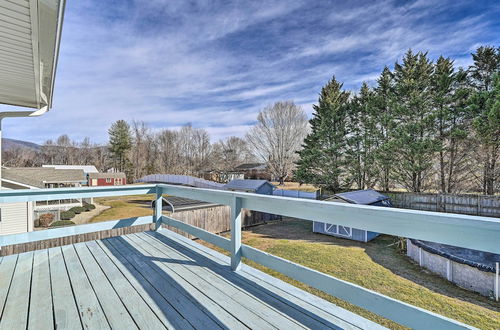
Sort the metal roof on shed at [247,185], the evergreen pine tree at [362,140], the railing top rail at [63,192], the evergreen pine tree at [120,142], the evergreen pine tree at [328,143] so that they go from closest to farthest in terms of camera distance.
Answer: the railing top rail at [63,192] → the metal roof on shed at [247,185] → the evergreen pine tree at [362,140] → the evergreen pine tree at [328,143] → the evergreen pine tree at [120,142]

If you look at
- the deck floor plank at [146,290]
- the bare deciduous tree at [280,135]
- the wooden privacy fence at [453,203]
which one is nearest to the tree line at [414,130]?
the wooden privacy fence at [453,203]

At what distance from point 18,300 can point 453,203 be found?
18615 mm

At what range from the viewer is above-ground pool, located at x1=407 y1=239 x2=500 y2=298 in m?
6.08

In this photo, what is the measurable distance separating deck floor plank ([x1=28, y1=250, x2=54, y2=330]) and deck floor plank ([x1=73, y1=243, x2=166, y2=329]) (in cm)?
42

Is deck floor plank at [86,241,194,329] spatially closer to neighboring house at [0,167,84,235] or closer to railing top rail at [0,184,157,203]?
railing top rail at [0,184,157,203]

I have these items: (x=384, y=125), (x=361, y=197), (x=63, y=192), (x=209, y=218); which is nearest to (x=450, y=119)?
(x=384, y=125)

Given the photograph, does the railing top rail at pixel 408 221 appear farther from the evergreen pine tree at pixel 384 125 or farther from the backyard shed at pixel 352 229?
the evergreen pine tree at pixel 384 125

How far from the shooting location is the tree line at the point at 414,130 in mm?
13758

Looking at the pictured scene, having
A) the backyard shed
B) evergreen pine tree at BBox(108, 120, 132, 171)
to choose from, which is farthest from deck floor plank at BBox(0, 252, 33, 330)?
evergreen pine tree at BBox(108, 120, 132, 171)

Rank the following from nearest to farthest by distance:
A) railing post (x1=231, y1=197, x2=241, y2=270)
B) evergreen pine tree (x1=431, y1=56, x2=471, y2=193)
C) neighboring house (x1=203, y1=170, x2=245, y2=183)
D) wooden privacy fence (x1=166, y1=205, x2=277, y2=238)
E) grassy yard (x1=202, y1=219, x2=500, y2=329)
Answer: railing post (x1=231, y1=197, x2=241, y2=270) < grassy yard (x1=202, y1=219, x2=500, y2=329) < wooden privacy fence (x1=166, y1=205, x2=277, y2=238) < evergreen pine tree (x1=431, y1=56, x2=471, y2=193) < neighboring house (x1=203, y1=170, x2=245, y2=183)

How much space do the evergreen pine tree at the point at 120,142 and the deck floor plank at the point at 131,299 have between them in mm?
36108

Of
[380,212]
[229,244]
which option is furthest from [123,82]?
[380,212]

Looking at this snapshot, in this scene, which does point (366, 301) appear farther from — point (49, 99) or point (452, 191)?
point (452, 191)

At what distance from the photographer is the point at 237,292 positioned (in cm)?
192
